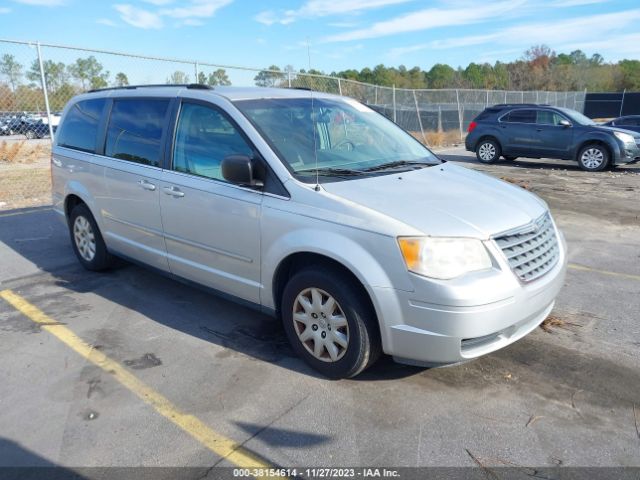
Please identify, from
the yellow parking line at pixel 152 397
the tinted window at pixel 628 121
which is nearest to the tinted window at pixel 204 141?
the yellow parking line at pixel 152 397

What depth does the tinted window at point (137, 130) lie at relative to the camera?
174 inches

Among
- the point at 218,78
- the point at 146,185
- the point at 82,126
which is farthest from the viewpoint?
the point at 218,78

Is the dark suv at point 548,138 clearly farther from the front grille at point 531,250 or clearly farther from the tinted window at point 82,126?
the tinted window at point 82,126

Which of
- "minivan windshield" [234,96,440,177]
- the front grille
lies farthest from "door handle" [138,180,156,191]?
the front grille

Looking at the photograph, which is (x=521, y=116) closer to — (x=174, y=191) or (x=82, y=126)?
(x=82, y=126)

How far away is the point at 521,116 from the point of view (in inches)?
592

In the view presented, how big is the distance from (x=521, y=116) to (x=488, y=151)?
1347 mm

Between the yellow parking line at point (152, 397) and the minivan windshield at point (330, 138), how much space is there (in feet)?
5.60

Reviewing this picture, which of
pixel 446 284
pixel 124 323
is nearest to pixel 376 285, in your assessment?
pixel 446 284

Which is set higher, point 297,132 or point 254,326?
point 297,132

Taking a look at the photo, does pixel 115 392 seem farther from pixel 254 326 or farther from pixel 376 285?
pixel 376 285

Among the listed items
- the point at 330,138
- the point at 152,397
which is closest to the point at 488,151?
the point at 330,138

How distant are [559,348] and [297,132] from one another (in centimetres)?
252

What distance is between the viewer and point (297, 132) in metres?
3.93
